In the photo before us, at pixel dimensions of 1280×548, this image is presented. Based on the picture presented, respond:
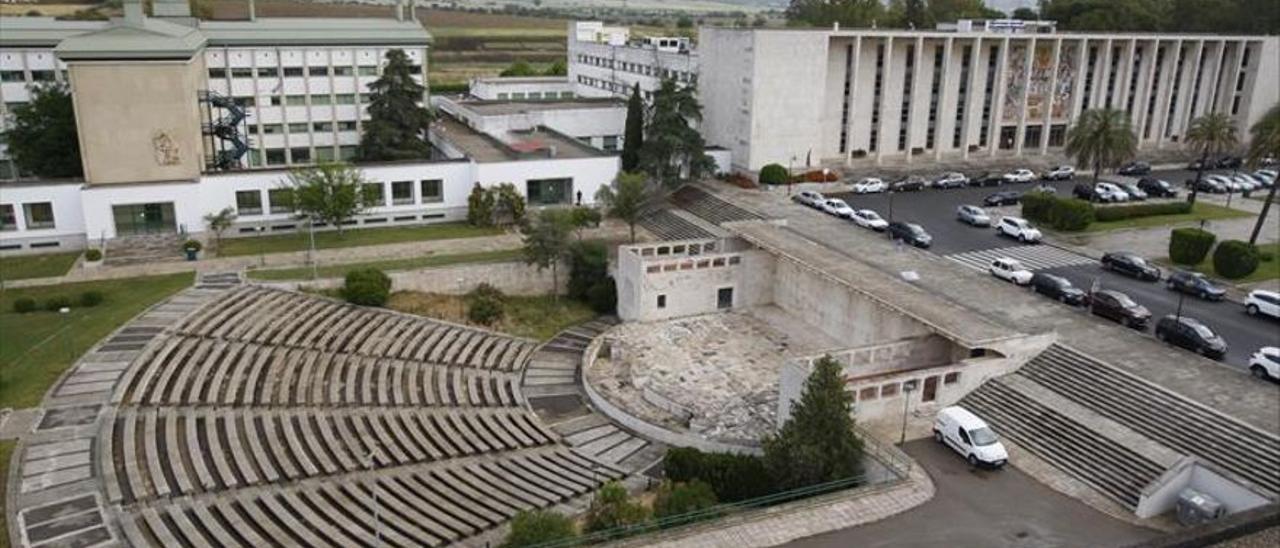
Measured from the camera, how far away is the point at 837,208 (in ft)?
178

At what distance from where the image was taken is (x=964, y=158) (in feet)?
230

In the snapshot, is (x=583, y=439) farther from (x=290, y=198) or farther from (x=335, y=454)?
(x=290, y=198)

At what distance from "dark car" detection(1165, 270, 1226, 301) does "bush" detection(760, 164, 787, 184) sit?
2603cm

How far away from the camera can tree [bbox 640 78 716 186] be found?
192ft

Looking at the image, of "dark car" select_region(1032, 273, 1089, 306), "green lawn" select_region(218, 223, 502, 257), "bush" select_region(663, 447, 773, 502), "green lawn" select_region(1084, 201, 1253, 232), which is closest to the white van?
"bush" select_region(663, 447, 773, 502)

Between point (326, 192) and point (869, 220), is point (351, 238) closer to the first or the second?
point (326, 192)

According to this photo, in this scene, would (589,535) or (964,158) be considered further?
(964,158)

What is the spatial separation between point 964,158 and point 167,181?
55.8 meters

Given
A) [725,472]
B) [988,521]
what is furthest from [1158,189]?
[725,472]

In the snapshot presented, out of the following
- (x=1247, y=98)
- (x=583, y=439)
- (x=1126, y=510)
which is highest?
(x=1247, y=98)

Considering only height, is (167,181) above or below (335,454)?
above

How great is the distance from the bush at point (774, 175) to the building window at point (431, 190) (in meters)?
21.7

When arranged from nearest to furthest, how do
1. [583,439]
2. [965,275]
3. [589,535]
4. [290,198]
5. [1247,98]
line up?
[589,535], [583,439], [965,275], [290,198], [1247,98]

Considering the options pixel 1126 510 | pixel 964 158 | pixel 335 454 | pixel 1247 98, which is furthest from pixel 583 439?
pixel 1247 98
